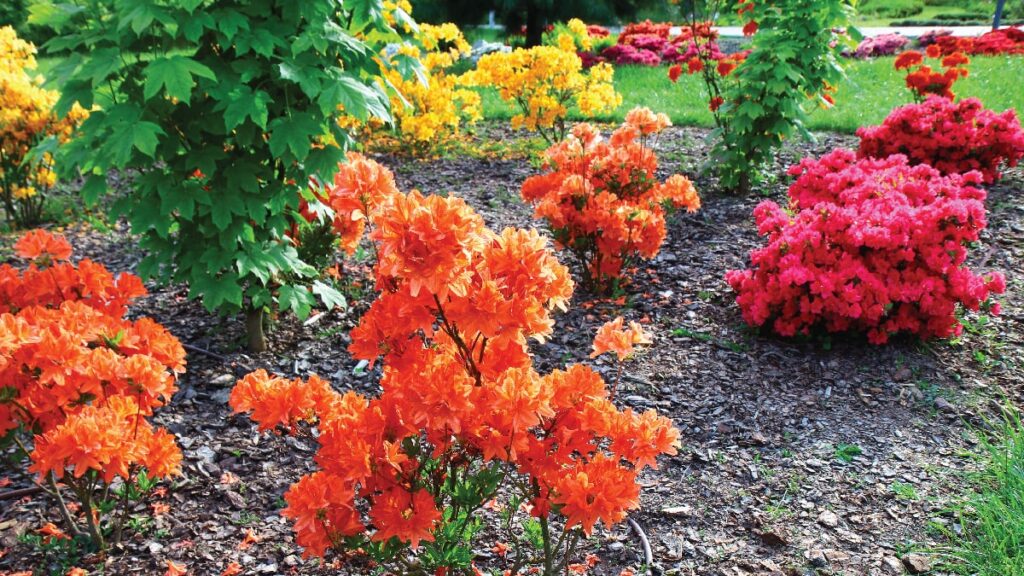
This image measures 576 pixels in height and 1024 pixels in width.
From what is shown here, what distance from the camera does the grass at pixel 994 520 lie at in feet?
7.05

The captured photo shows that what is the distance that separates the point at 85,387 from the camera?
1.90 m

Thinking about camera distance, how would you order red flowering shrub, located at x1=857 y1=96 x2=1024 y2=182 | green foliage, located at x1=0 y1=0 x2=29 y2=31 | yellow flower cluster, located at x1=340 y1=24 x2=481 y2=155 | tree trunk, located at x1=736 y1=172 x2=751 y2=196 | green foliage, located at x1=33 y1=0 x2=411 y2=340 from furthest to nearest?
green foliage, located at x1=0 y1=0 x2=29 y2=31
yellow flower cluster, located at x1=340 y1=24 x2=481 y2=155
tree trunk, located at x1=736 y1=172 x2=751 y2=196
red flowering shrub, located at x1=857 y1=96 x2=1024 y2=182
green foliage, located at x1=33 y1=0 x2=411 y2=340

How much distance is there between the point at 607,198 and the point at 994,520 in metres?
2.22

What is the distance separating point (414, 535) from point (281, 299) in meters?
1.85

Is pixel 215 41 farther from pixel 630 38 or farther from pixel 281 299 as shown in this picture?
pixel 630 38

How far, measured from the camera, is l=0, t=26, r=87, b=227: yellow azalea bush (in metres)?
4.60

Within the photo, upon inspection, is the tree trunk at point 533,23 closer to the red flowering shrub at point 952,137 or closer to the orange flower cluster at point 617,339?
the red flowering shrub at point 952,137

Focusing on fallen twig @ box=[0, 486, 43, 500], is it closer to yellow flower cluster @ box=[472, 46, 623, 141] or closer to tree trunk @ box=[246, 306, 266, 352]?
tree trunk @ box=[246, 306, 266, 352]

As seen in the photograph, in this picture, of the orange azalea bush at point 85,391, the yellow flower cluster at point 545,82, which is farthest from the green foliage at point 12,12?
the orange azalea bush at point 85,391

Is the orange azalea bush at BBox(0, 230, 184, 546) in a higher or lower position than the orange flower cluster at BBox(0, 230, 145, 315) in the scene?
lower

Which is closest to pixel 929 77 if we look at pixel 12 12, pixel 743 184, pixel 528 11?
pixel 743 184

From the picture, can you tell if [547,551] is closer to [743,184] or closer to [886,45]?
[743,184]

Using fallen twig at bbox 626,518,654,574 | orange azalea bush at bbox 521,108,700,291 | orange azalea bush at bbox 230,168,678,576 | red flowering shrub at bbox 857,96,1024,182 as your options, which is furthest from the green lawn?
orange azalea bush at bbox 230,168,678,576

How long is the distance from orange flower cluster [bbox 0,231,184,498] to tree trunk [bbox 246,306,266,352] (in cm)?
113
